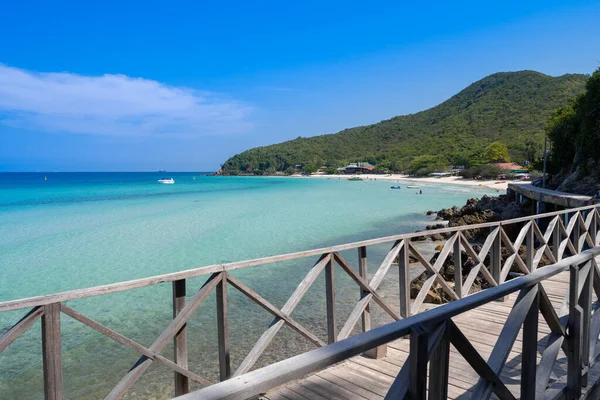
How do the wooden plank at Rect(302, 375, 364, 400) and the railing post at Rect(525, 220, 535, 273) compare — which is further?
the railing post at Rect(525, 220, 535, 273)

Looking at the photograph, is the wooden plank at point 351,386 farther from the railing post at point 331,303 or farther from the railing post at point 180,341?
the railing post at point 180,341

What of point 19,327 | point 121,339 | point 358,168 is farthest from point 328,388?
point 358,168

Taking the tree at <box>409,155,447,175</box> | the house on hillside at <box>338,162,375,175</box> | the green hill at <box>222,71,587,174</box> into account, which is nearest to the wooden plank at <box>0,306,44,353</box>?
the green hill at <box>222,71,587,174</box>

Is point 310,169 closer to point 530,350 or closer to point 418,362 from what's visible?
point 530,350

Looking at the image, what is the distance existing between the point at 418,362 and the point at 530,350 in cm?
116

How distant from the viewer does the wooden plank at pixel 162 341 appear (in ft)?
9.38

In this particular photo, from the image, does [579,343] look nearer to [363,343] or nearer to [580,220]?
[363,343]

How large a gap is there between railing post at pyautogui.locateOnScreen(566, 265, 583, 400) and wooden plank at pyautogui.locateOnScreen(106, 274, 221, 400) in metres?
2.59

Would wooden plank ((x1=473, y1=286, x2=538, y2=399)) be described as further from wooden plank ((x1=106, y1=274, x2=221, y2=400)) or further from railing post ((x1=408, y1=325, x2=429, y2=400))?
wooden plank ((x1=106, y1=274, x2=221, y2=400))

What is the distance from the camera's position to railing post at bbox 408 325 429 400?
1614 mm

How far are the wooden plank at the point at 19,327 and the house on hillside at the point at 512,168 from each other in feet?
280

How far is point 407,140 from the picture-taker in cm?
14850

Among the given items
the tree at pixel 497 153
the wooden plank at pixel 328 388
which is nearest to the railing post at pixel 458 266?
the wooden plank at pixel 328 388

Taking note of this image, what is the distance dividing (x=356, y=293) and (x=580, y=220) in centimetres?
554
